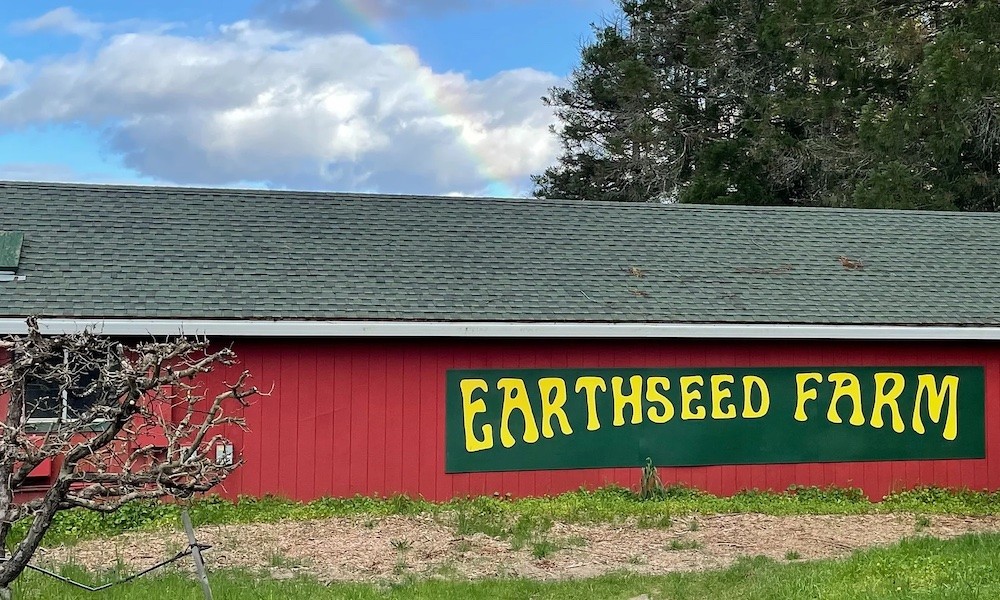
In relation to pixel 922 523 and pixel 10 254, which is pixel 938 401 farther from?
pixel 10 254

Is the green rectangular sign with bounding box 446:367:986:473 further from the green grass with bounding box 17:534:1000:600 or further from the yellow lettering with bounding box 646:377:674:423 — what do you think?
the green grass with bounding box 17:534:1000:600

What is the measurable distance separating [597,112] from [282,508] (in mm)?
27051

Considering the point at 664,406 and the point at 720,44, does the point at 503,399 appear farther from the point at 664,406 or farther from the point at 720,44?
the point at 720,44

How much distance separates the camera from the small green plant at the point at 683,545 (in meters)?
8.32

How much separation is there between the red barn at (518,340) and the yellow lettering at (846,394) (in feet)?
0.07

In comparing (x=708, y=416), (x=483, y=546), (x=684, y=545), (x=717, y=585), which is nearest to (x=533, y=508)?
(x=483, y=546)

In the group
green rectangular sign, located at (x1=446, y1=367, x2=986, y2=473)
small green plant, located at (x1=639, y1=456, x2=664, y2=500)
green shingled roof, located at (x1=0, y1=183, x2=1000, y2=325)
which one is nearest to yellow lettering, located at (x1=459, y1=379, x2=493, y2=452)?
green rectangular sign, located at (x1=446, y1=367, x2=986, y2=473)

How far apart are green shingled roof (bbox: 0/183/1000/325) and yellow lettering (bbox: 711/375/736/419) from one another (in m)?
0.71

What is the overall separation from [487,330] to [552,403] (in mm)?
1155

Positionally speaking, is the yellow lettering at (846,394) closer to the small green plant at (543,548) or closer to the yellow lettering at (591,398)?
the yellow lettering at (591,398)

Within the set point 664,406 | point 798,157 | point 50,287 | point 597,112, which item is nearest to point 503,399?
point 664,406

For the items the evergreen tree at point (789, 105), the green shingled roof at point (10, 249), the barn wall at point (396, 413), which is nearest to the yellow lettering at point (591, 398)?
the barn wall at point (396, 413)

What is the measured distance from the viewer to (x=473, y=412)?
35.4 ft

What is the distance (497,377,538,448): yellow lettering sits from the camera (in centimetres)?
1084
